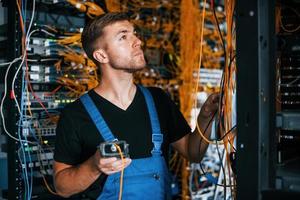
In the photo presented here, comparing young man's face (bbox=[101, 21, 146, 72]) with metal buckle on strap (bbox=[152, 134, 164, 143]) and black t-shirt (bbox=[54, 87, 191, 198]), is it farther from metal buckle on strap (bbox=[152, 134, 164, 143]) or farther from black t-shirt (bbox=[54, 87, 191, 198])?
metal buckle on strap (bbox=[152, 134, 164, 143])

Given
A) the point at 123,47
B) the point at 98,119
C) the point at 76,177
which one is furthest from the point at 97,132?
the point at 123,47

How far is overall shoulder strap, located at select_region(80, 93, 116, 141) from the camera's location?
1.69 metres

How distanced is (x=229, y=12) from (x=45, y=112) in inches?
51.3

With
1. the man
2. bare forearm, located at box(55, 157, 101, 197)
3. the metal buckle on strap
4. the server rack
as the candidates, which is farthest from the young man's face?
the server rack

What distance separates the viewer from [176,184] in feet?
9.87

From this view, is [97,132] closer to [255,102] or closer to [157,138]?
[157,138]

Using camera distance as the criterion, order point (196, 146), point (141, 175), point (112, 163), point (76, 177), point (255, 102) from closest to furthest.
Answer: point (255, 102) < point (112, 163) < point (76, 177) < point (141, 175) < point (196, 146)

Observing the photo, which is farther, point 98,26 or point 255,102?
point 98,26

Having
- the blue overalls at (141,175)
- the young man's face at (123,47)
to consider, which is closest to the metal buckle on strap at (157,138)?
the blue overalls at (141,175)

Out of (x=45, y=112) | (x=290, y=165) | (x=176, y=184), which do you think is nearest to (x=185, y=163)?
(x=176, y=184)

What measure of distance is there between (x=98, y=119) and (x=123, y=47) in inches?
15.4

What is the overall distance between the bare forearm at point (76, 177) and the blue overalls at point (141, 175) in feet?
0.44

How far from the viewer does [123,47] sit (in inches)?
74.5

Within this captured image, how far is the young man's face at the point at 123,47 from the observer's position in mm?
1851
